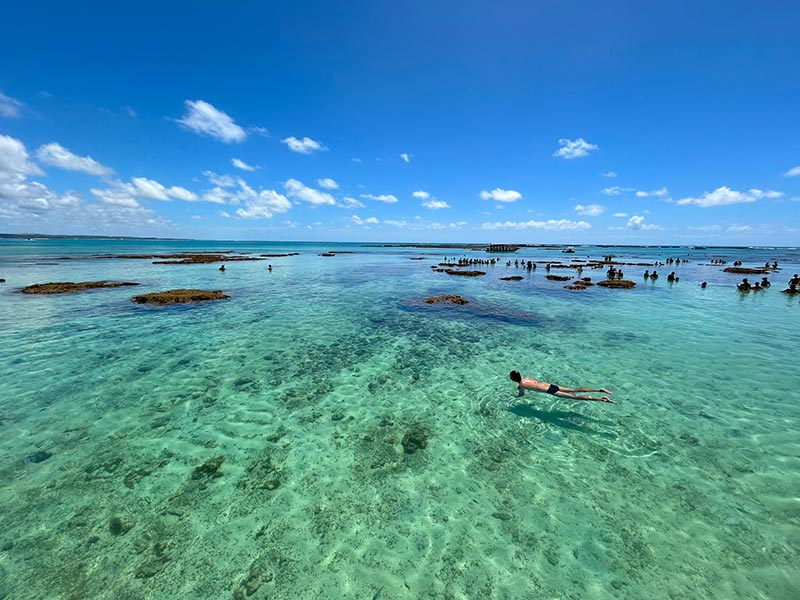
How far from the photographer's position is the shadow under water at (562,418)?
9273mm

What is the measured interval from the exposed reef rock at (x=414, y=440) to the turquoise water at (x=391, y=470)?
17cm

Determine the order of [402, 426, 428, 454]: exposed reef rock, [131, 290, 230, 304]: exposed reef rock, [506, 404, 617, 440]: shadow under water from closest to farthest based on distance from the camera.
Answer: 1. [402, 426, 428, 454]: exposed reef rock
2. [506, 404, 617, 440]: shadow under water
3. [131, 290, 230, 304]: exposed reef rock

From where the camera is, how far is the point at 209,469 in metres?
7.46

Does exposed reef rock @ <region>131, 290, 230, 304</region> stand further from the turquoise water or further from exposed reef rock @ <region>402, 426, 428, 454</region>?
exposed reef rock @ <region>402, 426, 428, 454</region>


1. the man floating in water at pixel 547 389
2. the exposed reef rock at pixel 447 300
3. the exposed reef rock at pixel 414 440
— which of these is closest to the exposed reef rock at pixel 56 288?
the exposed reef rock at pixel 447 300

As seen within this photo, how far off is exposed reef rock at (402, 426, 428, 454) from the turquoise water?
0.17m

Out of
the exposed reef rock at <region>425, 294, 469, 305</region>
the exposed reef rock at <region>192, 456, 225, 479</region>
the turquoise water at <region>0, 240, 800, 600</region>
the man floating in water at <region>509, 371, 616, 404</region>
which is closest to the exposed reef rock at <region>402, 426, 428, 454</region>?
the turquoise water at <region>0, 240, 800, 600</region>

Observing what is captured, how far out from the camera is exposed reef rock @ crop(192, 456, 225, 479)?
286 inches

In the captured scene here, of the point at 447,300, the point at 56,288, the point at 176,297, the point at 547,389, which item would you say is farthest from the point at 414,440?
the point at 56,288

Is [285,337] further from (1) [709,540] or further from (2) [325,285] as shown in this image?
(2) [325,285]

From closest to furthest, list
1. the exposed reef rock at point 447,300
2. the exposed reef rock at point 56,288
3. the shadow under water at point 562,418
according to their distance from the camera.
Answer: the shadow under water at point 562,418
the exposed reef rock at point 447,300
the exposed reef rock at point 56,288

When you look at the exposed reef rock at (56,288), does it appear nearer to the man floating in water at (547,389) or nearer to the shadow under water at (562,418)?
the man floating in water at (547,389)

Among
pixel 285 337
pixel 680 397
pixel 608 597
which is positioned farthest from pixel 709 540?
pixel 285 337

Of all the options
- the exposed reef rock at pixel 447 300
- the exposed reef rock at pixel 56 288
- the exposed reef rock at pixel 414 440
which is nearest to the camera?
the exposed reef rock at pixel 414 440
